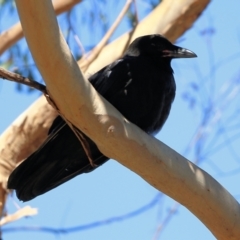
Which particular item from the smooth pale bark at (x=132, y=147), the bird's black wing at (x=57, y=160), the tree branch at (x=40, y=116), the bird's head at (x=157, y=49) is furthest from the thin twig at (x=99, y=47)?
the smooth pale bark at (x=132, y=147)

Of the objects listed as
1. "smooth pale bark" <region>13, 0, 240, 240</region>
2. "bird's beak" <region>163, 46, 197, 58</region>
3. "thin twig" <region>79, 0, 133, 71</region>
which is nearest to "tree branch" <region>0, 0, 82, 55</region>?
"thin twig" <region>79, 0, 133, 71</region>

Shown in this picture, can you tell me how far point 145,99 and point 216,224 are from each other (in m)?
0.97

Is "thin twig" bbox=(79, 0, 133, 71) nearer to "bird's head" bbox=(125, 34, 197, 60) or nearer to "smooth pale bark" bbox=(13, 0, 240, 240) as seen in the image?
"bird's head" bbox=(125, 34, 197, 60)

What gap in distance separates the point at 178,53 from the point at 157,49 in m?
0.14

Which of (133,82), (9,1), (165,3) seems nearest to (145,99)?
(133,82)

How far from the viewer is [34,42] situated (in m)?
2.77

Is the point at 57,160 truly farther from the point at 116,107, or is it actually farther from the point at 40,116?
the point at 40,116

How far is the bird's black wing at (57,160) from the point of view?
3633mm

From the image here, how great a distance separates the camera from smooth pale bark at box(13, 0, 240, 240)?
283 cm

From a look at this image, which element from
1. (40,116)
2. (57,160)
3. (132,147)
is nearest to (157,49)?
(57,160)

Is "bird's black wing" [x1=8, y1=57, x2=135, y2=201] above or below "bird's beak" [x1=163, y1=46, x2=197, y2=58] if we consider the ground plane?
below

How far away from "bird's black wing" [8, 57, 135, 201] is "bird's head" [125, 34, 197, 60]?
47 centimetres

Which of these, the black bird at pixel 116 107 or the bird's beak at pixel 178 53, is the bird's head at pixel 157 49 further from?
the black bird at pixel 116 107

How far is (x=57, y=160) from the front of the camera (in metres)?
3.79
